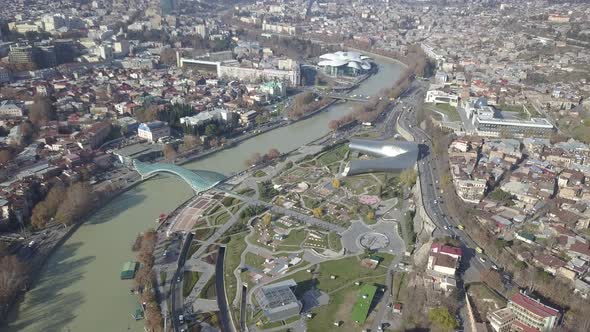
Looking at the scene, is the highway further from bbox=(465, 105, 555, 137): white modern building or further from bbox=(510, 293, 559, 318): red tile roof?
bbox=(465, 105, 555, 137): white modern building

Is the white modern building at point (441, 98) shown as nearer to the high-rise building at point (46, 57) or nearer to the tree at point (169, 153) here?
the tree at point (169, 153)

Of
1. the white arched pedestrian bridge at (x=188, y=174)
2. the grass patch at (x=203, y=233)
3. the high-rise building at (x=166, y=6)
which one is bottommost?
the grass patch at (x=203, y=233)

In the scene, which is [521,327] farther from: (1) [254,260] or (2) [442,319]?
(1) [254,260]

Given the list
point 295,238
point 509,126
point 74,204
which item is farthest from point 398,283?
point 509,126

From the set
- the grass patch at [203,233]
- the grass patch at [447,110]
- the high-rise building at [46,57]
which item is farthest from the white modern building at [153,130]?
the high-rise building at [46,57]

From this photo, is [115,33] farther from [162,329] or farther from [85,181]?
[162,329]

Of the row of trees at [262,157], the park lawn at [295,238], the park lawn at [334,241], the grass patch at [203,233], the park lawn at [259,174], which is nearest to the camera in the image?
the park lawn at [334,241]
